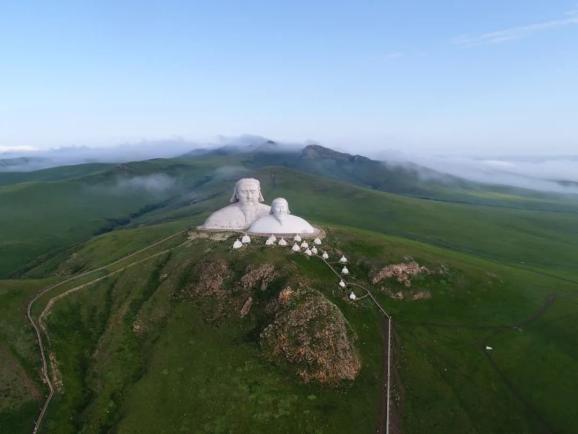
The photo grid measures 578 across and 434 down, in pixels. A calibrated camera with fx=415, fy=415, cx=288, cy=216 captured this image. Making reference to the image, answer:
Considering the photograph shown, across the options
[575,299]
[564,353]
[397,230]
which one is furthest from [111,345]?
[397,230]

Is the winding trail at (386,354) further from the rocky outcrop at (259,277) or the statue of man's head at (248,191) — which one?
the statue of man's head at (248,191)

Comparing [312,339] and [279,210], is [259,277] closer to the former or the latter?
[312,339]

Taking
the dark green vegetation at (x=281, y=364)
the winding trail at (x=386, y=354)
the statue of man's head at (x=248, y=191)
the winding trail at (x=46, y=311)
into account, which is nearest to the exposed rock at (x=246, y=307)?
the dark green vegetation at (x=281, y=364)

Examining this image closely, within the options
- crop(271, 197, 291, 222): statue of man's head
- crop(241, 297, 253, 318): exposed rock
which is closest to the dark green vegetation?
crop(241, 297, 253, 318): exposed rock

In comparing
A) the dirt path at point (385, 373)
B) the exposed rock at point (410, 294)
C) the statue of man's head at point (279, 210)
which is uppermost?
the statue of man's head at point (279, 210)

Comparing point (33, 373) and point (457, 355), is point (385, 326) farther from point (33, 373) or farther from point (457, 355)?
point (33, 373)

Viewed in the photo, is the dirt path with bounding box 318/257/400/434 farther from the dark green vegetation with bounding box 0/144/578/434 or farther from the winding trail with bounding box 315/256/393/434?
the dark green vegetation with bounding box 0/144/578/434

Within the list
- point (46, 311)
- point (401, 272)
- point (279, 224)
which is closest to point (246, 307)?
point (279, 224)
